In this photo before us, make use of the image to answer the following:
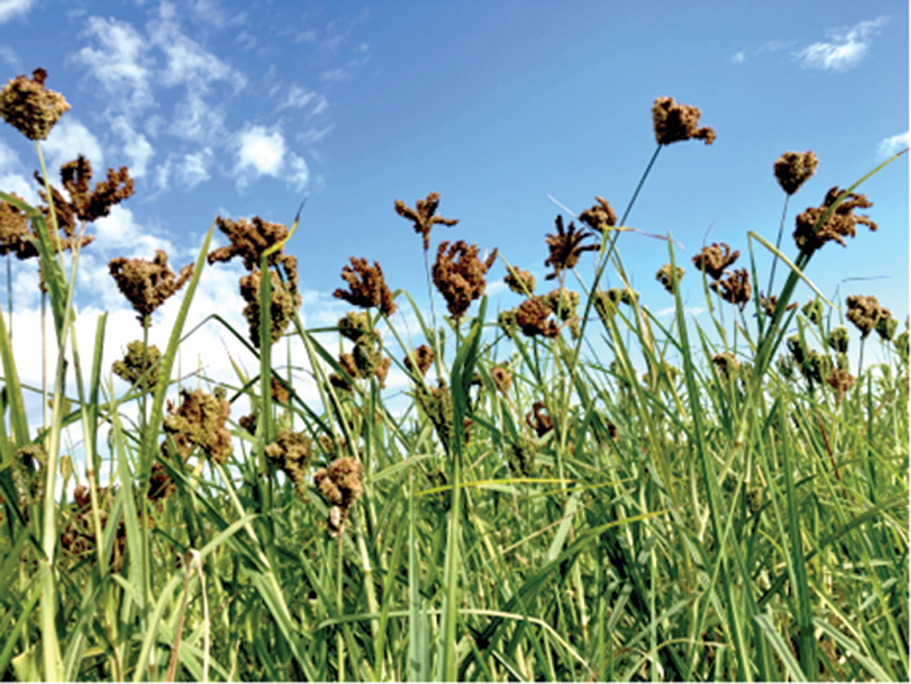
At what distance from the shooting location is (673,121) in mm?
1760

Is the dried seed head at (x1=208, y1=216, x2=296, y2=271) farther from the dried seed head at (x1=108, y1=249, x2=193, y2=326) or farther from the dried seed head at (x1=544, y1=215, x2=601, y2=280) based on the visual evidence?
the dried seed head at (x1=544, y1=215, x2=601, y2=280)

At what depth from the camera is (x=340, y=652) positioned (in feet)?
4.36

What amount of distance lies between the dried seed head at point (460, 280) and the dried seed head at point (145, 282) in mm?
666

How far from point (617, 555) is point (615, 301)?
113cm

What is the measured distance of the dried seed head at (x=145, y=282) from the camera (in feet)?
4.27

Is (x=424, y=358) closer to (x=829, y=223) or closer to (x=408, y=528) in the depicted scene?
(x=408, y=528)

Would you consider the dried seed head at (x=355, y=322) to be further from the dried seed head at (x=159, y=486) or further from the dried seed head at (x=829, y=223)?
the dried seed head at (x=829, y=223)

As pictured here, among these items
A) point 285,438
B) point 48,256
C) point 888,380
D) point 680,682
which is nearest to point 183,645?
point 285,438

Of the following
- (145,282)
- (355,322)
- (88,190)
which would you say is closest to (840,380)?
→ (355,322)

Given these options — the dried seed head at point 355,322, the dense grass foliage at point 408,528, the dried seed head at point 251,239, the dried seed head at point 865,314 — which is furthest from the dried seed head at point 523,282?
the dried seed head at point 865,314

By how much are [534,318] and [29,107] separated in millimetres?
1483

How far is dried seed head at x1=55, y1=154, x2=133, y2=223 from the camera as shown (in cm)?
138

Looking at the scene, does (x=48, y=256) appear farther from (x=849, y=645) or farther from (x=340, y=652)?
(x=849, y=645)

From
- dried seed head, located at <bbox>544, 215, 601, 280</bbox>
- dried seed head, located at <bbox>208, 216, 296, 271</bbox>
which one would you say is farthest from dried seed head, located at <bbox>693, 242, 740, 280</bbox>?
dried seed head, located at <bbox>208, 216, 296, 271</bbox>
